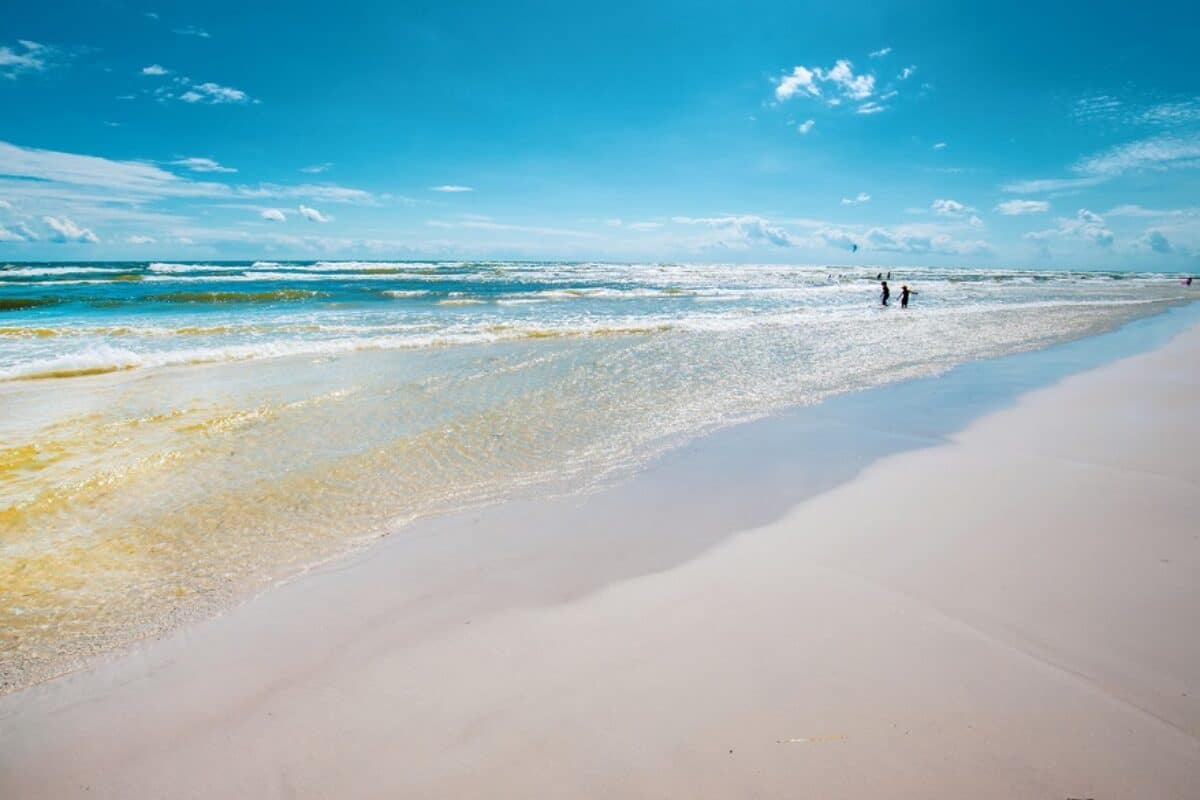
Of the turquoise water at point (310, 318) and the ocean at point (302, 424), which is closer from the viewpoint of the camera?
the ocean at point (302, 424)

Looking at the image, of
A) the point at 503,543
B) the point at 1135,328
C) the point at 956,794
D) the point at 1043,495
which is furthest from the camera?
the point at 1135,328

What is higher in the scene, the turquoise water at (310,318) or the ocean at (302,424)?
the turquoise water at (310,318)

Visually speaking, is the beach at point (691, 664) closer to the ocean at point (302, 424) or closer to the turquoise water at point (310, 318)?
the ocean at point (302, 424)

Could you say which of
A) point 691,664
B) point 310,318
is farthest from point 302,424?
point 310,318

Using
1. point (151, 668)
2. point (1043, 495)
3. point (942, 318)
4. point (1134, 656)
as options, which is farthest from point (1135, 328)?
point (151, 668)

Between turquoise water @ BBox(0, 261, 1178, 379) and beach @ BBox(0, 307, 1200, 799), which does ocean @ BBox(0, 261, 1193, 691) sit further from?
beach @ BBox(0, 307, 1200, 799)

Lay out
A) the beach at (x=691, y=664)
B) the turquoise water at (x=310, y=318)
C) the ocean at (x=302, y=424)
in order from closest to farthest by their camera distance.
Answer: the beach at (x=691, y=664) → the ocean at (x=302, y=424) → the turquoise water at (x=310, y=318)

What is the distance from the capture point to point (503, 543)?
4.85 meters

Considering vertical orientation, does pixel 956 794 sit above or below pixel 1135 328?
below

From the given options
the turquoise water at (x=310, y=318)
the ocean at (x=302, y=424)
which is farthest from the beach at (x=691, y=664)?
the turquoise water at (x=310, y=318)

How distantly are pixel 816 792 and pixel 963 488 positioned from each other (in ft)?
14.1

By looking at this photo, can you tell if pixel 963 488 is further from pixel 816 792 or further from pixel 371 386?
pixel 371 386

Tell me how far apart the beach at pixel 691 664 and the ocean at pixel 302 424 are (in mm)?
708

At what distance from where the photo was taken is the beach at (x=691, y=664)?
2631mm
